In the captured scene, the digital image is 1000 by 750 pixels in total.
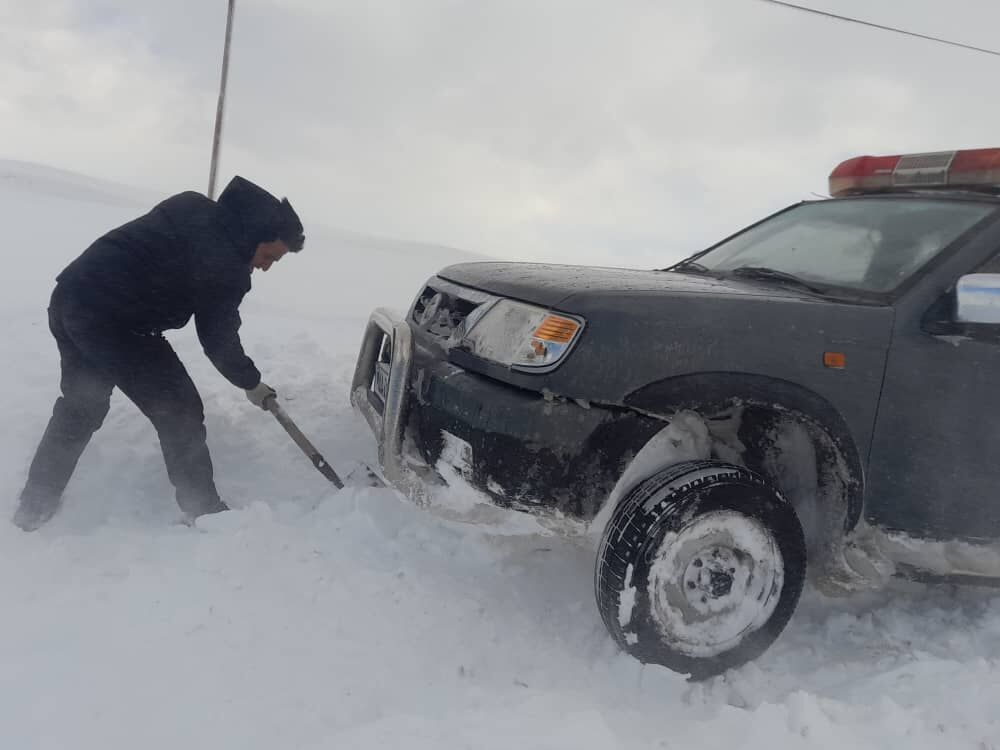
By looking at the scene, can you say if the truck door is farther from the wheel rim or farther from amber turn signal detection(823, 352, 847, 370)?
the wheel rim

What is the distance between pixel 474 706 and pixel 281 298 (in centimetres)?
768

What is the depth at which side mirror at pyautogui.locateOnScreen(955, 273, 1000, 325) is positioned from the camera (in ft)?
8.22

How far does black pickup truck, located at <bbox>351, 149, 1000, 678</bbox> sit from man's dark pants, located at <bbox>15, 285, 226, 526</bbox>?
1.15m

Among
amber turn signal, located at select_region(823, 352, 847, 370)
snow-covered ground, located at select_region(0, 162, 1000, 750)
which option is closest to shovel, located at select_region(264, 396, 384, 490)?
snow-covered ground, located at select_region(0, 162, 1000, 750)

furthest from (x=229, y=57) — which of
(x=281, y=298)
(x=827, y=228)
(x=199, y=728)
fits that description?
(x=199, y=728)

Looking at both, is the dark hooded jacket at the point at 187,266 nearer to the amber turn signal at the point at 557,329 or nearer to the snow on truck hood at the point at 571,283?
the snow on truck hood at the point at 571,283

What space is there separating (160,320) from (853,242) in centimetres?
313

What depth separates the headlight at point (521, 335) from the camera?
247 cm

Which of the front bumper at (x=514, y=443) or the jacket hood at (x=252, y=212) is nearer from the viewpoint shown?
the front bumper at (x=514, y=443)

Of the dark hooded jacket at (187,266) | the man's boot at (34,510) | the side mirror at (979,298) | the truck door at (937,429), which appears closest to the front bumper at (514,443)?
the truck door at (937,429)

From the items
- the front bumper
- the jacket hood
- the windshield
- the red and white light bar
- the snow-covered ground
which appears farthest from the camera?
the jacket hood

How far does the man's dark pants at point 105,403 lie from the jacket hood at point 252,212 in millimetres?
694

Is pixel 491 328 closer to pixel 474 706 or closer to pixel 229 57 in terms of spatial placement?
pixel 474 706

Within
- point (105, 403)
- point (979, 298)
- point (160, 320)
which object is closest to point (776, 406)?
point (979, 298)
